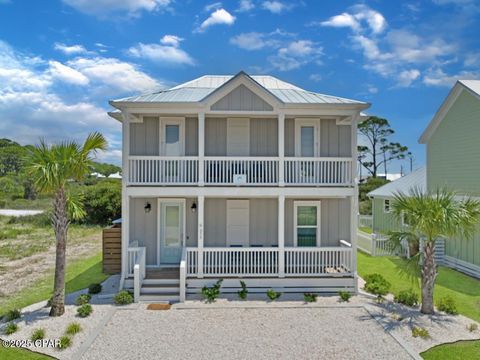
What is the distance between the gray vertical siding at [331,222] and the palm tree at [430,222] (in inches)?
138

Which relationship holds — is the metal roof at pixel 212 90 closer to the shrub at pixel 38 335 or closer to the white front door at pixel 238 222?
the white front door at pixel 238 222

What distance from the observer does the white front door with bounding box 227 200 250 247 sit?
1265cm

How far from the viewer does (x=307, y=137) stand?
1288 centimetres

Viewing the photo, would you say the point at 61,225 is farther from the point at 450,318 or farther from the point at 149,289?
the point at 450,318

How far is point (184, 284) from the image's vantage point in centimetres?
1017

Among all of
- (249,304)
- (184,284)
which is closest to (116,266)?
(184,284)

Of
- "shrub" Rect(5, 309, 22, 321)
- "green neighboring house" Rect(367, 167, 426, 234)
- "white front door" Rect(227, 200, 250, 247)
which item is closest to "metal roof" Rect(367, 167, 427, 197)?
"green neighboring house" Rect(367, 167, 426, 234)

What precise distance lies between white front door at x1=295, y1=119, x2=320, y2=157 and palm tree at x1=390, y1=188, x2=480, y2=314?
4.24 m

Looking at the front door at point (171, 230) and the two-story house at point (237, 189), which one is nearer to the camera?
the two-story house at point (237, 189)

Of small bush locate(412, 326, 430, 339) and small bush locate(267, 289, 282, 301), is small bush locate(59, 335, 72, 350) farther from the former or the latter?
small bush locate(412, 326, 430, 339)

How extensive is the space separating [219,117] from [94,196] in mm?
19150

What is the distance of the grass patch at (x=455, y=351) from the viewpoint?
6856 millimetres

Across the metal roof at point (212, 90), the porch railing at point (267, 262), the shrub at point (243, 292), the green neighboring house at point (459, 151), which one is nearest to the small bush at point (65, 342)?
the porch railing at point (267, 262)

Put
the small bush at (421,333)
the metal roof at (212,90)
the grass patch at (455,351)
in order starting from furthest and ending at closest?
1. the metal roof at (212,90)
2. the small bush at (421,333)
3. the grass patch at (455,351)
